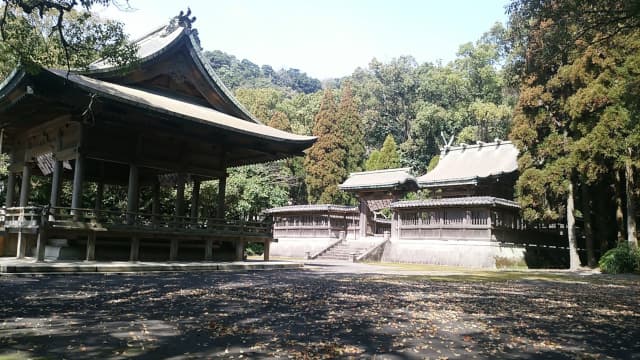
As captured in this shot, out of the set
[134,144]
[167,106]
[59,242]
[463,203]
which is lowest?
[59,242]

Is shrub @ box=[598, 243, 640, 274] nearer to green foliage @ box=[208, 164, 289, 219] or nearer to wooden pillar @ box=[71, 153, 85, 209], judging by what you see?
green foliage @ box=[208, 164, 289, 219]

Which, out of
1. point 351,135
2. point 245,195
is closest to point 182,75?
point 245,195

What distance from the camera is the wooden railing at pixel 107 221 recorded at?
15824 millimetres

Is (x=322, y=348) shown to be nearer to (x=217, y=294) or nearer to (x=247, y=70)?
(x=217, y=294)

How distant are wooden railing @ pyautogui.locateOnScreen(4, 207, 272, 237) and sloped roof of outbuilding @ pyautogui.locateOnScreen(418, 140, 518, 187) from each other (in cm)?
1704

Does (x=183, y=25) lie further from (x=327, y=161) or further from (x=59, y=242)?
(x=327, y=161)

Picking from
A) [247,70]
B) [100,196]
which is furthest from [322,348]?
[247,70]

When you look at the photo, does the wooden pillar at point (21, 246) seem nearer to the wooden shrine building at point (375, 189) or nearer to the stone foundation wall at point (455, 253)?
the stone foundation wall at point (455, 253)

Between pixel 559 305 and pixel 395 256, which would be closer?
pixel 559 305

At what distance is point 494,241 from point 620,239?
20.5 ft

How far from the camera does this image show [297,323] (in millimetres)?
7258

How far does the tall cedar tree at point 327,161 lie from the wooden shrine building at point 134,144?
848 inches

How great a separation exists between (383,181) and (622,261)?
50.9 feet

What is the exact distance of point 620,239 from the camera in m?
26.0
